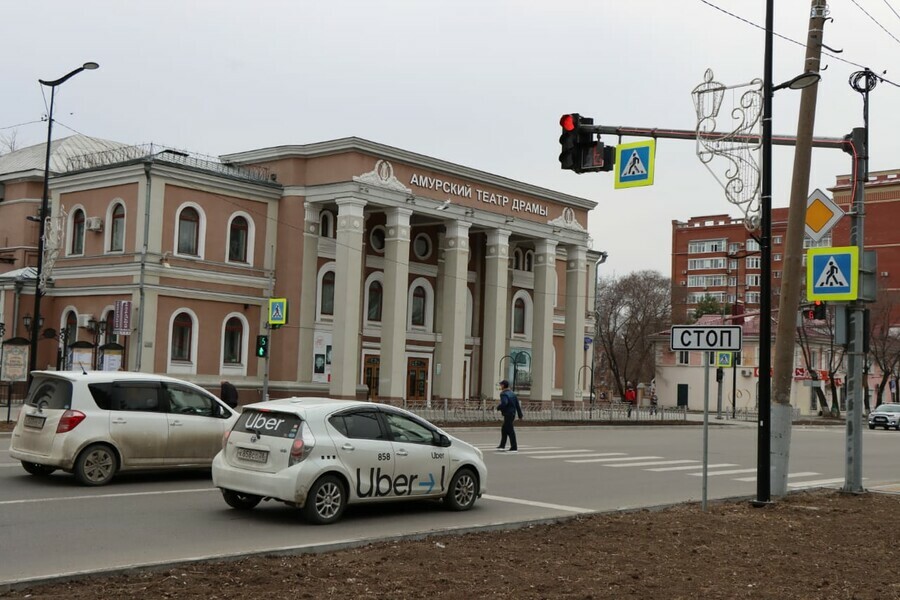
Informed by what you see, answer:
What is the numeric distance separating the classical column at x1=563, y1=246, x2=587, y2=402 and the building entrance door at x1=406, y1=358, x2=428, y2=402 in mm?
8342

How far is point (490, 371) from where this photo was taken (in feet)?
162

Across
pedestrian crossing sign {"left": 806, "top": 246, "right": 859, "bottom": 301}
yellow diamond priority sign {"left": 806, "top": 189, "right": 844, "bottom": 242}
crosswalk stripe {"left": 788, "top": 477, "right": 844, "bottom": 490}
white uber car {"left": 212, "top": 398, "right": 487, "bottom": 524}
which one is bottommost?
crosswalk stripe {"left": 788, "top": 477, "right": 844, "bottom": 490}

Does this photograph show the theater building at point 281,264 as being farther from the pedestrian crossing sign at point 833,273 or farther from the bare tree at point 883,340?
the bare tree at point 883,340

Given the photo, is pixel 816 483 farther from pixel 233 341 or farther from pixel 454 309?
pixel 454 309

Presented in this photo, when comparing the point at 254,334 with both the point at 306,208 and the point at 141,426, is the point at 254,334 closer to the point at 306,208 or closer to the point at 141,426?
the point at 306,208

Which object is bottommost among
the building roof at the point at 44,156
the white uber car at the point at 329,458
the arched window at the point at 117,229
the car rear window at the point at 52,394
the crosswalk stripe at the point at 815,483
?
the crosswalk stripe at the point at 815,483

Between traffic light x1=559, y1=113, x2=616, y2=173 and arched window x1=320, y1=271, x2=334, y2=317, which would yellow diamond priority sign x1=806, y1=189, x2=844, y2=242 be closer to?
traffic light x1=559, y1=113, x2=616, y2=173

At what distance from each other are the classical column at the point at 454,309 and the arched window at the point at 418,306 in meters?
2.77

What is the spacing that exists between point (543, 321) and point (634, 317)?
46.1m

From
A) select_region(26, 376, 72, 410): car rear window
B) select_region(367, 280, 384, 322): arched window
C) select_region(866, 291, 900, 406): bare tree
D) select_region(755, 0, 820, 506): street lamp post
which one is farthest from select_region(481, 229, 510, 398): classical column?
select_region(26, 376, 72, 410): car rear window

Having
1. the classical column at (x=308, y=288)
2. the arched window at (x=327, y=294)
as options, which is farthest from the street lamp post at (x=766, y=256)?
the arched window at (x=327, y=294)

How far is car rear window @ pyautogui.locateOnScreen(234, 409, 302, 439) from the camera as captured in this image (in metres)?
11.5

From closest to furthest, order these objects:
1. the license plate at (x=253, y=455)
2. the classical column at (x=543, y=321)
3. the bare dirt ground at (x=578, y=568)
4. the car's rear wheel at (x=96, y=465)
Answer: the bare dirt ground at (x=578, y=568) → the license plate at (x=253, y=455) → the car's rear wheel at (x=96, y=465) → the classical column at (x=543, y=321)

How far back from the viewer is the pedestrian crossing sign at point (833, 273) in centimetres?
1494
